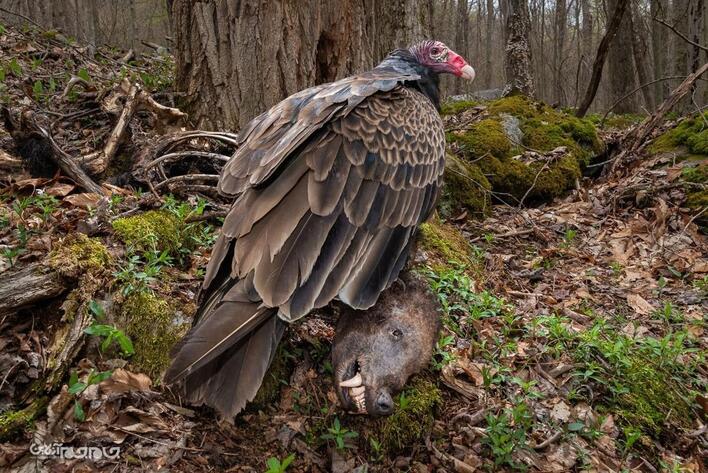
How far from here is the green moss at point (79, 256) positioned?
Answer: 254 centimetres

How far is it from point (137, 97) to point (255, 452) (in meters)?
3.25

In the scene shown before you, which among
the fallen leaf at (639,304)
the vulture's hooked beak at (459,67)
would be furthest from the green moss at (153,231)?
the fallen leaf at (639,304)

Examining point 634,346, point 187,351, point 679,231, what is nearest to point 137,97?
point 187,351

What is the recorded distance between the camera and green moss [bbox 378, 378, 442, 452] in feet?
7.91

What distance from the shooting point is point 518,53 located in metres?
8.17

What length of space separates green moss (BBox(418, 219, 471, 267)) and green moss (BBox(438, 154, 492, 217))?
0.75 m

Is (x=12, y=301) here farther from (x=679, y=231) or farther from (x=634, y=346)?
(x=679, y=231)

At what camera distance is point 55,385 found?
2246mm

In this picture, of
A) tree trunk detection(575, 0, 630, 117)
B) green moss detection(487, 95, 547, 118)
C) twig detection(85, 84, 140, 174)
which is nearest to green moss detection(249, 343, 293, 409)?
twig detection(85, 84, 140, 174)

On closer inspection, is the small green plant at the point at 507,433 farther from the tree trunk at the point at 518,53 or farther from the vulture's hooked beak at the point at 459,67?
the tree trunk at the point at 518,53

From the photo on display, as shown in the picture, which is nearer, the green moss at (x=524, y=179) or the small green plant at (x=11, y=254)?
the small green plant at (x=11, y=254)

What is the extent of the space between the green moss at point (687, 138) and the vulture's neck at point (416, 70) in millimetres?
3812

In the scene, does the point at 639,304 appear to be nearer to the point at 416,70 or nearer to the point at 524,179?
the point at 524,179

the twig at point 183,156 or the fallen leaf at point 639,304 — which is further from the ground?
the twig at point 183,156
